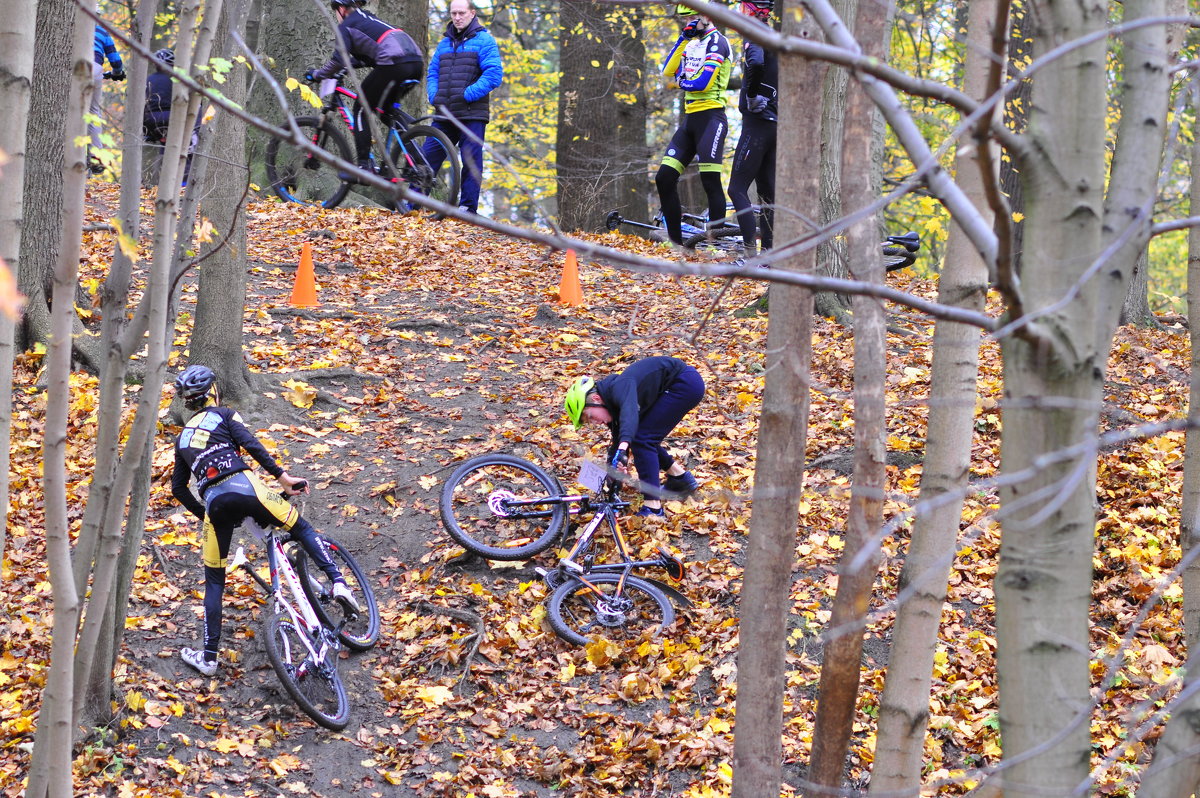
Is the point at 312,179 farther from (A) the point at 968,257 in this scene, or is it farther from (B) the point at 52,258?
(A) the point at 968,257

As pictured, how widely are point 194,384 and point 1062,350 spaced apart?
5.27 meters

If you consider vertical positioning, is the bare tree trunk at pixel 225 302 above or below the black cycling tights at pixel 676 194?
below

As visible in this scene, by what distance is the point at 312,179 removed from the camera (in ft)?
47.2

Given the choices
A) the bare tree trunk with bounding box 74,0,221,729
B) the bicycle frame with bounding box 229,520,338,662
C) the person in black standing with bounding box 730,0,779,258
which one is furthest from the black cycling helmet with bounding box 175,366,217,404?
the person in black standing with bounding box 730,0,779,258

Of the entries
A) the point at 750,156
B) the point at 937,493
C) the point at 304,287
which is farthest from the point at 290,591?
the point at 750,156

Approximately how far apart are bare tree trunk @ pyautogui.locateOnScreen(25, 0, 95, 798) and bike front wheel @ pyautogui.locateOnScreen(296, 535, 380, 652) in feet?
8.51

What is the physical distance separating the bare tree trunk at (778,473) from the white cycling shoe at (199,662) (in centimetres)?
325

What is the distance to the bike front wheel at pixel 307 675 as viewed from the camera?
5.68m

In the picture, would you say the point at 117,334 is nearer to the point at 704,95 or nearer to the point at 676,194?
the point at 704,95

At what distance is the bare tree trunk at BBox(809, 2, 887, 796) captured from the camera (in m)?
4.21

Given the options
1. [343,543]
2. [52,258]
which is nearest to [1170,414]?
[343,543]

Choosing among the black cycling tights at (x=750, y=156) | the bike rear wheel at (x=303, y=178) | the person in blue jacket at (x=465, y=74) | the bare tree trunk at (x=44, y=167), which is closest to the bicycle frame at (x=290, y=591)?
the bare tree trunk at (x=44, y=167)

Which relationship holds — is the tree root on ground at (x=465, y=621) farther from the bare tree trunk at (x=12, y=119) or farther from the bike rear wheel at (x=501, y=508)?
the bare tree trunk at (x=12, y=119)

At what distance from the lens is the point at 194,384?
6043 mm
